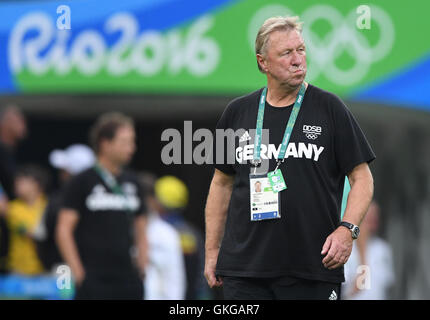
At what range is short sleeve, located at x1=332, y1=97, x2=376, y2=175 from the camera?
557cm

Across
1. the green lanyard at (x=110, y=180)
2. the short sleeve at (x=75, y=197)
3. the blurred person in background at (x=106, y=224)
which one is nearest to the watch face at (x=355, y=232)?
the blurred person in background at (x=106, y=224)

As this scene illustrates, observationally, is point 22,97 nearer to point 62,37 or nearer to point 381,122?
point 62,37

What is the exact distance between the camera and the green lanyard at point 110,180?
915 centimetres

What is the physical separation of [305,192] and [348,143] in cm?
36

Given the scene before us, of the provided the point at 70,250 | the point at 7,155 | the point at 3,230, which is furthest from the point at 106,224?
the point at 3,230

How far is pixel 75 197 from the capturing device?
9.15 m

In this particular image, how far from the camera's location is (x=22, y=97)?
1302cm

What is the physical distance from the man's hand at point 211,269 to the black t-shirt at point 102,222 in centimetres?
308

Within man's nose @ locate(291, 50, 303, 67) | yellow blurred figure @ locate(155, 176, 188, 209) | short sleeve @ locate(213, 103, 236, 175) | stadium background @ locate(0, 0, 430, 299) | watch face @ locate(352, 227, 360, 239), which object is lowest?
watch face @ locate(352, 227, 360, 239)

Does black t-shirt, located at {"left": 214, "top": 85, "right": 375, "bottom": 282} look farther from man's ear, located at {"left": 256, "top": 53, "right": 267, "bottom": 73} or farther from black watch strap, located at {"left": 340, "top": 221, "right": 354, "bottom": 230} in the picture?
man's ear, located at {"left": 256, "top": 53, "right": 267, "bottom": 73}

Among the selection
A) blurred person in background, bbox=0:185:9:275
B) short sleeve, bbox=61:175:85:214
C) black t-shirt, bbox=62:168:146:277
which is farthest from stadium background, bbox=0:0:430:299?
short sleeve, bbox=61:175:85:214

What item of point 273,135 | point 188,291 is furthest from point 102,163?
point 273,135

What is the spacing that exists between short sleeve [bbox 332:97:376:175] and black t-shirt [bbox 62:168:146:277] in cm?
376

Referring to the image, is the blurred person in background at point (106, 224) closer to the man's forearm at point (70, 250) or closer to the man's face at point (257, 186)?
the man's forearm at point (70, 250)
